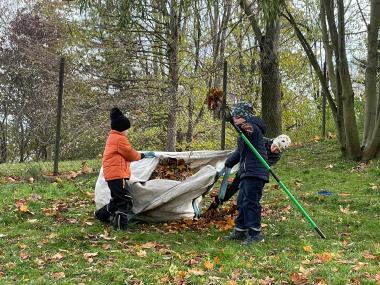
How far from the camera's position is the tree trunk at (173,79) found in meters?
14.3

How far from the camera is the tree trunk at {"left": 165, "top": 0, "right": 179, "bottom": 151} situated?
1434cm

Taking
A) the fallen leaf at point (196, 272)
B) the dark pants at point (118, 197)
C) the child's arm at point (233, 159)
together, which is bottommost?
the fallen leaf at point (196, 272)

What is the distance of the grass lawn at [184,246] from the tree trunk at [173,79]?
617 cm

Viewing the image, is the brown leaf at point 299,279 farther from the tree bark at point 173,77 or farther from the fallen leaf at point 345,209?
the tree bark at point 173,77

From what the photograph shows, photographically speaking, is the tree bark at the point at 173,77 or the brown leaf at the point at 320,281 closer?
the brown leaf at the point at 320,281

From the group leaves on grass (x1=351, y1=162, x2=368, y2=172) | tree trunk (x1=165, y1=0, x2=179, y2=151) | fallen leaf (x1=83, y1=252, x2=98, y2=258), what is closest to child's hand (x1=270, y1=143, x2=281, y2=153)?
fallen leaf (x1=83, y1=252, x2=98, y2=258)

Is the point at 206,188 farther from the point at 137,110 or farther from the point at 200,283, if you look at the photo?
the point at 137,110

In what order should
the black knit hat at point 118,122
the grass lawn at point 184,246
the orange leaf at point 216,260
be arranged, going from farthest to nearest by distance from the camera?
the black knit hat at point 118,122 → the orange leaf at point 216,260 → the grass lawn at point 184,246

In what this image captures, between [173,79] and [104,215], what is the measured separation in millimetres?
8705

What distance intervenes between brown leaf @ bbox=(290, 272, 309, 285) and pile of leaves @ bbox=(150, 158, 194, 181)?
3.08 metres

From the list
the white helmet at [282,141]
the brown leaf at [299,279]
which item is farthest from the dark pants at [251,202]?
the brown leaf at [299,279]

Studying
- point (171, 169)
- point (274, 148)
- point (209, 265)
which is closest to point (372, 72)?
point (274, 148)

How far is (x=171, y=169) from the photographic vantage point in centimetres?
739

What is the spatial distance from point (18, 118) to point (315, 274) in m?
21.5
